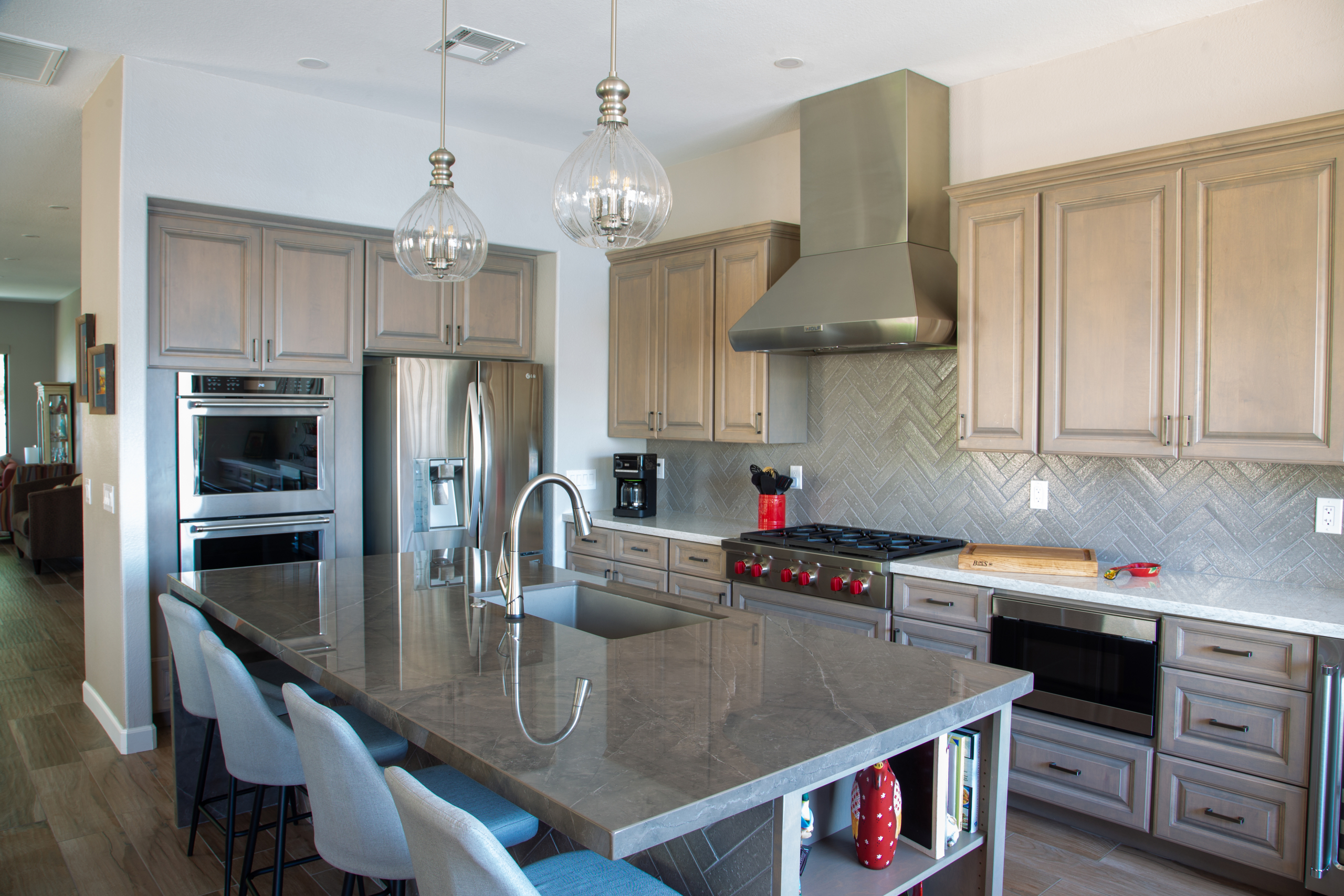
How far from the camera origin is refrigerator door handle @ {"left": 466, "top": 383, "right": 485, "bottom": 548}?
450 cm

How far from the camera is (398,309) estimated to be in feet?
14.6

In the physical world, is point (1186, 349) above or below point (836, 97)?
below

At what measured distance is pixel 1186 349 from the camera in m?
2.88

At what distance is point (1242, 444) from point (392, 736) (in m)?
2.67

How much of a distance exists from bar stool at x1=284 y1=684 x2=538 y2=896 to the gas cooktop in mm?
2021

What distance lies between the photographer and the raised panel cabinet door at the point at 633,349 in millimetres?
4777

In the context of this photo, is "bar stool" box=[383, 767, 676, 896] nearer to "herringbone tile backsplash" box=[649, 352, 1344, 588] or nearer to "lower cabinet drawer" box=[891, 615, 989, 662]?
"lower cabinet drawer" box=[891, 615, 989, 662]

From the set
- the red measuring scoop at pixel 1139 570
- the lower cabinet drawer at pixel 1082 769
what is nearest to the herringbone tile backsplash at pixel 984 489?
the red measuring scoop at pixel 1139 570

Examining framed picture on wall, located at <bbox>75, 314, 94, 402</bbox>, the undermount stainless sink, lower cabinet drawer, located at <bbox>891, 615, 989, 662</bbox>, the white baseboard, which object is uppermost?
framed picture on wall, located at <bbox>75, 314, 94, 402</bbox>

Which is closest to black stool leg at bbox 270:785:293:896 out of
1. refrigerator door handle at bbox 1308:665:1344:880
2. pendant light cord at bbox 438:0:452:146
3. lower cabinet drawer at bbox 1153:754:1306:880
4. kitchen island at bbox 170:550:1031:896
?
→ kitchen island at bbox 170:550:1031:896

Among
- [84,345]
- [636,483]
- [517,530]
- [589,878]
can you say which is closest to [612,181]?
[517,530]

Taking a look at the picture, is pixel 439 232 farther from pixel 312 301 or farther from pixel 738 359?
pixel 738 359

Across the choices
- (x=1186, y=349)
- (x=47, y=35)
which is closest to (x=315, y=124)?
(x=47, y=35)

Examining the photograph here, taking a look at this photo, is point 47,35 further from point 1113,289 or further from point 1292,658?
point 1292,658
